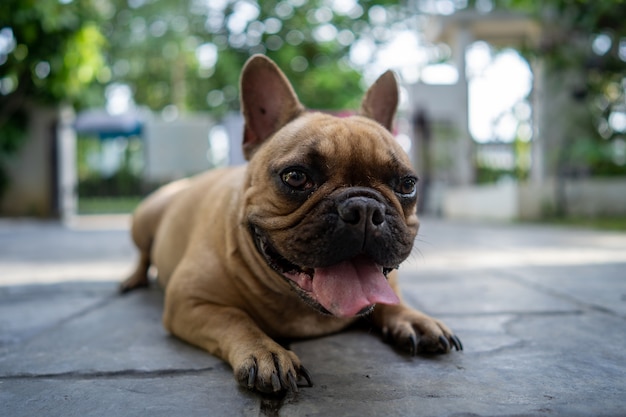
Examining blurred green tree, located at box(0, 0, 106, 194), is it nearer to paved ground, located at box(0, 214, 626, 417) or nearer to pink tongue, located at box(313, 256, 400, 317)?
paved ground, located at box(0, 214, 626, 417)

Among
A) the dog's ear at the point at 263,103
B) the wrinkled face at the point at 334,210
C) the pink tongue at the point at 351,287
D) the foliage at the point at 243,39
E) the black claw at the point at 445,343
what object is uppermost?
the foliage at the point at 243,39

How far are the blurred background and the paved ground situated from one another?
511 centimetres

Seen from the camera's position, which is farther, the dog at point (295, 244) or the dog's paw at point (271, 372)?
the dog at point (295, 244)

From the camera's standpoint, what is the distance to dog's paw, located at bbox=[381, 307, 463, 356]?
6.35 ft

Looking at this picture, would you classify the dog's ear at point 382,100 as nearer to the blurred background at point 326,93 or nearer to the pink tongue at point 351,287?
the pink tongue at point 351,287

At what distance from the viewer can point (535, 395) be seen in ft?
4.90

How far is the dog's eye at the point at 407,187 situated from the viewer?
80.6 inches

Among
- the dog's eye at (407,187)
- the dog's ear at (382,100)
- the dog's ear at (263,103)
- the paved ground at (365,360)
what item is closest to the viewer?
the paved ground at (365,360)

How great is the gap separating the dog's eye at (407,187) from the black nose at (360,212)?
35 cm

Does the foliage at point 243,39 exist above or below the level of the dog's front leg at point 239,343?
above

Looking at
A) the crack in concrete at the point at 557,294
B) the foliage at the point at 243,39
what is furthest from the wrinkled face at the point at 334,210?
the foliage at the point at 243,39

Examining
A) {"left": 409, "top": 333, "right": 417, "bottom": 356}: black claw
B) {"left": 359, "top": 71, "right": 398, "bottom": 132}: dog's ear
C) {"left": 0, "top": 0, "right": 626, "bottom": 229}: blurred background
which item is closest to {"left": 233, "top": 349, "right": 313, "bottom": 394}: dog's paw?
{"left": 409, "top": 333, "right": 417, "bottom": 356}: black claw

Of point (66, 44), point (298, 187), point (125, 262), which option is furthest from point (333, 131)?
point (66, 44)

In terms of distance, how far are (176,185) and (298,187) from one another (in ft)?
7.82
